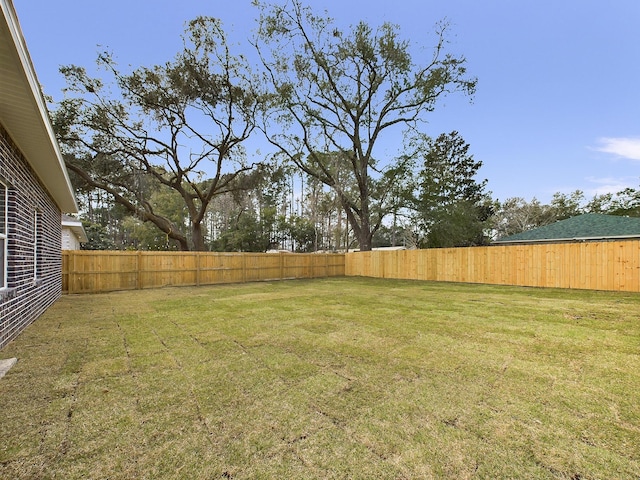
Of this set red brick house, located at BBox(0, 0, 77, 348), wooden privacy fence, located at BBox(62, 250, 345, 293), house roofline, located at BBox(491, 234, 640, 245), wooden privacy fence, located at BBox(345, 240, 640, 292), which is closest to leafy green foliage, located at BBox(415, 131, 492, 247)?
house roofline, located at BBox(491, 234, 640, 245)

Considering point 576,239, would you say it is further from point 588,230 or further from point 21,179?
point 21,179

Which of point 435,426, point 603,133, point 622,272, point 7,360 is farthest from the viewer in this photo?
point 603,133

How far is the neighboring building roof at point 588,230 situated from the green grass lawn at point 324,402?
1106 centimetres

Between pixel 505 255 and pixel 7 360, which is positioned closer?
pixel 7 360

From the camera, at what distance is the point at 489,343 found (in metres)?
3.41

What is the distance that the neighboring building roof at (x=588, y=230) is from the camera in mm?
11975

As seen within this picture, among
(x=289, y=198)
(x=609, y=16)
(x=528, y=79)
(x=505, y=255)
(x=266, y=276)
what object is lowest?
(x=266, y=276)

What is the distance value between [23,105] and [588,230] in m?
17.7

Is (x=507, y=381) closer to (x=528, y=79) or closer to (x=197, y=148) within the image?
(x=528, y=79)

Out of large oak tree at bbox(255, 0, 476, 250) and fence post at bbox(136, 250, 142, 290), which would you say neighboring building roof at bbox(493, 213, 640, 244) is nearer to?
large oak tree at bbox(255, 0, 476, 250)

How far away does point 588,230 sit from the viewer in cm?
1308

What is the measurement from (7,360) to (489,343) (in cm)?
491

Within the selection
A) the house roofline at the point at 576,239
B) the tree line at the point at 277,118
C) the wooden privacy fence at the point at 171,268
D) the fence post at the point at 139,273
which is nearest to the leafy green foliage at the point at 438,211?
the tree line at the point at 277,118

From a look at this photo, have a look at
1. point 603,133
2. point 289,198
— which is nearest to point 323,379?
point 603,133
